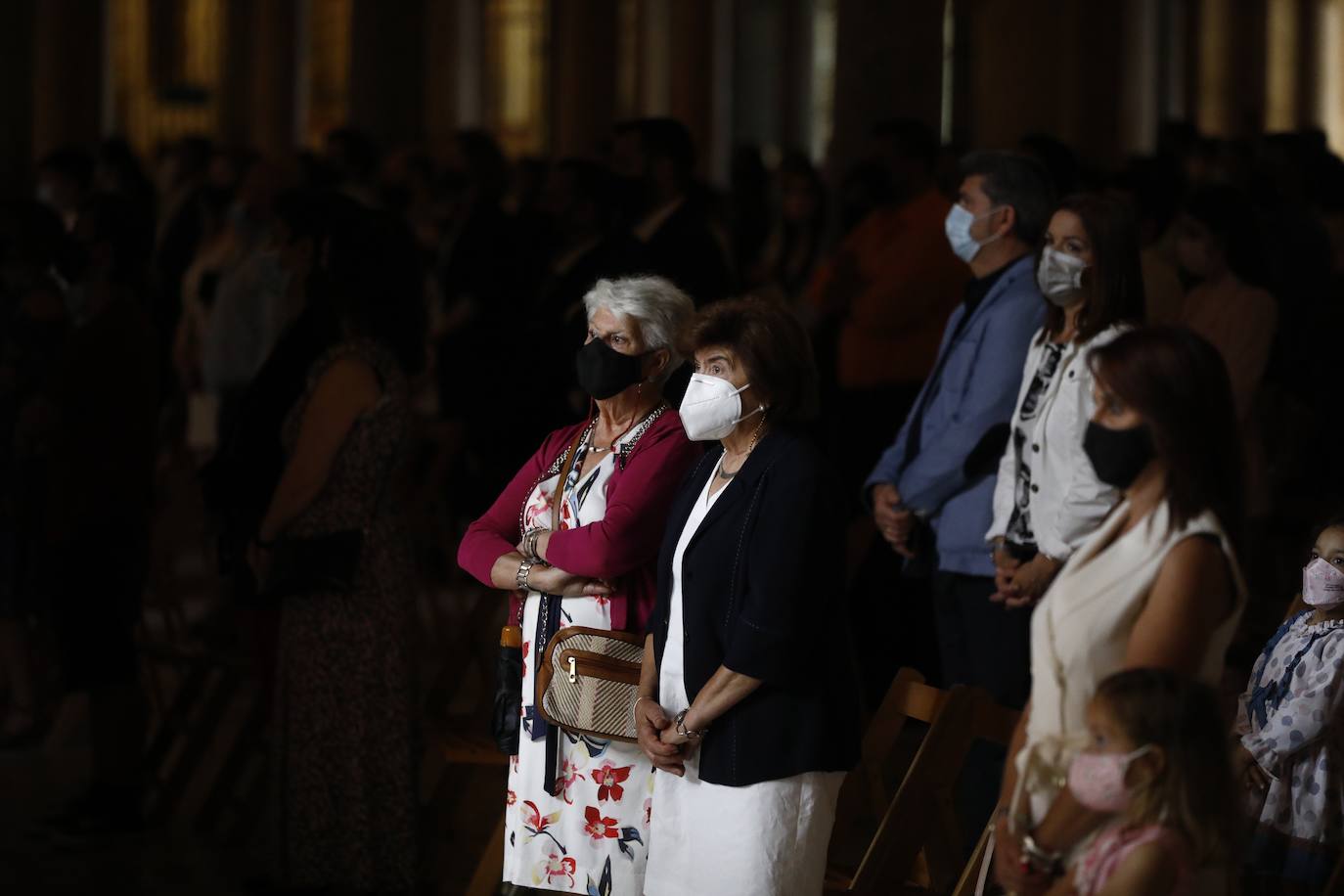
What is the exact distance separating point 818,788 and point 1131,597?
1148 millimetres

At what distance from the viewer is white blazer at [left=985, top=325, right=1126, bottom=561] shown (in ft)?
15.6

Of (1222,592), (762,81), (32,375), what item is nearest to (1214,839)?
(1222,592)

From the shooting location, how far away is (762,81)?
3225 centimetres

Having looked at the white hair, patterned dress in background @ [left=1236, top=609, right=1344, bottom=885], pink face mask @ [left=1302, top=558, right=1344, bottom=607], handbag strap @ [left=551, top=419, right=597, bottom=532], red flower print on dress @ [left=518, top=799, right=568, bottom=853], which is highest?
the white hair

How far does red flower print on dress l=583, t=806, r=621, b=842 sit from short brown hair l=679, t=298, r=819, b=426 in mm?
1001

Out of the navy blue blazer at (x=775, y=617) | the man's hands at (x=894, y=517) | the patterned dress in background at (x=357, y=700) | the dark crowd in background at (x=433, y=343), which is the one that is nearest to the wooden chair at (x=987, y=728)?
the navy blue blazer at (x=775, y=617)

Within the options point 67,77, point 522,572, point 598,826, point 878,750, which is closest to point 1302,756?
point 878,750

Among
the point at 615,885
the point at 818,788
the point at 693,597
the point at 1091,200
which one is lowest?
the point at 615,885

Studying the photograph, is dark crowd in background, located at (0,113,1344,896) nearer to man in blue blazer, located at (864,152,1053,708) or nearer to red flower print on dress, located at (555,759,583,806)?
man in blue blazer, located at (864,152,1053,708)

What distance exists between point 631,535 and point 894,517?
48.0 inches

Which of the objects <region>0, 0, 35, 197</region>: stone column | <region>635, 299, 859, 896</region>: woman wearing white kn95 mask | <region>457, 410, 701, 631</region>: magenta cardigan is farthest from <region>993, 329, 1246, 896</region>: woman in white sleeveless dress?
<region>0, 0, 35, 197</region>: stone column

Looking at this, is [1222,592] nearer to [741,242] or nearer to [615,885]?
[615,885]

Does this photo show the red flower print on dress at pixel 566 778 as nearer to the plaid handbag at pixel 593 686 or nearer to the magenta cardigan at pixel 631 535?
the plaid handbag at pixel 593 686

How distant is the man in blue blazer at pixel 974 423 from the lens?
5.54 metres
